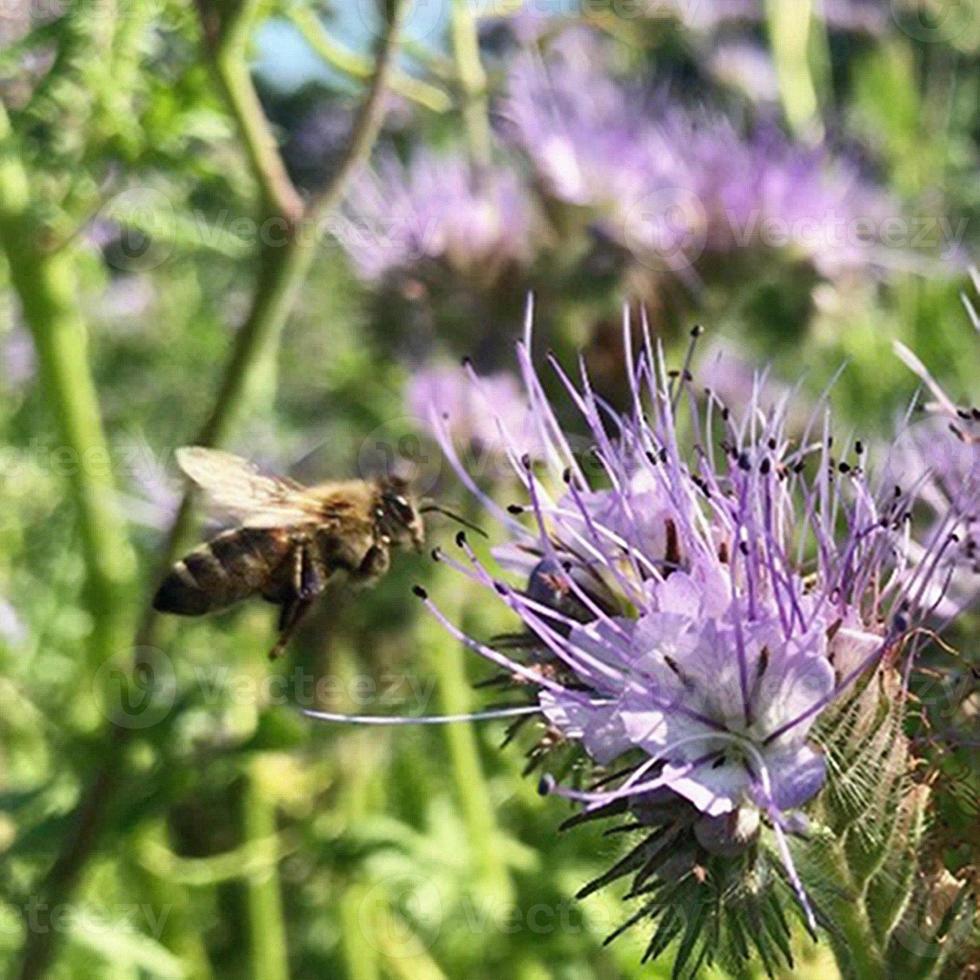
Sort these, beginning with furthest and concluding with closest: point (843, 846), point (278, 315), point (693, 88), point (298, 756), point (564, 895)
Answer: point (693, 88)
point (298, 756)
point (564, 895)
point (278, 315)
point (843, 846)

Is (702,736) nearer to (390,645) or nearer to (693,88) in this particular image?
(390,645)

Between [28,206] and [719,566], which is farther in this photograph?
[28,206]

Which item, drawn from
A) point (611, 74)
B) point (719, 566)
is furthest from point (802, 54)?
point (719, 566)

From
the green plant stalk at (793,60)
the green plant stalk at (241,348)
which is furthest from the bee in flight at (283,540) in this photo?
the green plant stalk at (793,60)

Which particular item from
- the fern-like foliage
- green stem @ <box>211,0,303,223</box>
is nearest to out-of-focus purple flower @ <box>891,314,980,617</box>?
the fern-like foliage

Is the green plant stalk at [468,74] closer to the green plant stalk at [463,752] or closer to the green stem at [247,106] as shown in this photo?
the green stem at [247,106]

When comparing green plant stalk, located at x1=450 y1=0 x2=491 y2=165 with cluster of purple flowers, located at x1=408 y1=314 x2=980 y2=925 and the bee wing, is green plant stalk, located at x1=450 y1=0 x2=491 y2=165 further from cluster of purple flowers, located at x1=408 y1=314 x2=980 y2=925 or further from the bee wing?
cluster of purple flowers, located at x1=408 y1=314 x2=980 y2=925

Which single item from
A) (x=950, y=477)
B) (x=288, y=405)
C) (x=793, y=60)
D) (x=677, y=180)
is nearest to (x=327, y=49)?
(x=950, y=477)
